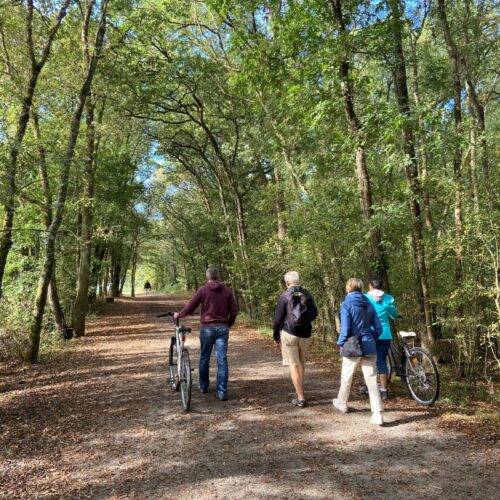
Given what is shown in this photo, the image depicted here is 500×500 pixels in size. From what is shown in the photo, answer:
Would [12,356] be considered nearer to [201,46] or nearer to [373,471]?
[373,471]

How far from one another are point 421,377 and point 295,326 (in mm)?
1903

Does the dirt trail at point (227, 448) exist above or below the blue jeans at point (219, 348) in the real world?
below

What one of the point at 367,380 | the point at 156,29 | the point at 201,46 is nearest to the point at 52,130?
the point at 156,29

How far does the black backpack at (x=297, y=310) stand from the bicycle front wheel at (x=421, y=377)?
1.61m

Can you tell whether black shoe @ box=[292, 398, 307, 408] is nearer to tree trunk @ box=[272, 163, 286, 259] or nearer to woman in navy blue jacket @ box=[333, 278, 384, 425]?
woman in navy blue jacket @ box=[333, 278, 384, 425]

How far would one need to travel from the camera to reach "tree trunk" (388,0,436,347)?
705 centimetres

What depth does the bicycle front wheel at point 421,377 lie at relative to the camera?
555 cm

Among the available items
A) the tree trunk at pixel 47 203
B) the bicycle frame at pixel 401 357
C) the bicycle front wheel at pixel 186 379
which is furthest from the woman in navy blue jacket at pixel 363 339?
the tree trunk at pixel 47 203

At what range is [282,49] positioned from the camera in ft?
27.6

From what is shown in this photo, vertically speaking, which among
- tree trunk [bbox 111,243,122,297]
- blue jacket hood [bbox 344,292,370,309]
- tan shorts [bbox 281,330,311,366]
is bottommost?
tan shorts [bbox 281,330,311,366]

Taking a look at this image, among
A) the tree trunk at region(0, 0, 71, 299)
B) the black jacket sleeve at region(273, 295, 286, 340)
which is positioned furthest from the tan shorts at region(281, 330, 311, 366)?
the tree trunk at region(0, 0, 71, 299)

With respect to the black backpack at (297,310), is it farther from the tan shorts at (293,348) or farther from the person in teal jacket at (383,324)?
the person in teal jacket at (383,324)

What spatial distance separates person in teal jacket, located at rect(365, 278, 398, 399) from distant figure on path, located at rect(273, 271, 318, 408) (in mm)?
935

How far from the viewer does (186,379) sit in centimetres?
596
